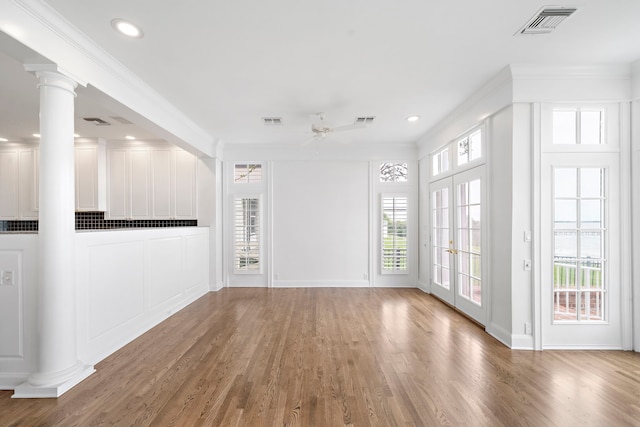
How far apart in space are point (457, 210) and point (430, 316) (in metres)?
1.55

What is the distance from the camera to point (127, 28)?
2.41 meters

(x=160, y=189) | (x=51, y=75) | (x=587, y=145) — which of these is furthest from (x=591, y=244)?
(x=160, y=189)

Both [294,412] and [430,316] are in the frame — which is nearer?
[294,412]

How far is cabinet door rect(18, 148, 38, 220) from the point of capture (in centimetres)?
568

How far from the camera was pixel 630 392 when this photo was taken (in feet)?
7.60

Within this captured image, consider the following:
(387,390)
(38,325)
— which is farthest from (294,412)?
(38,325)

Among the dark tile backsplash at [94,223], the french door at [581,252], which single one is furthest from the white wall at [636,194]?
the dark tile backsplash at [94,223]

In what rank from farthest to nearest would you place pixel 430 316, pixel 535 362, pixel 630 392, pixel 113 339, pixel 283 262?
1. pixel 283 262
2. pixel 430 316
3. pixel 113 339
4. pixel 535 362
5. pixel 630 392

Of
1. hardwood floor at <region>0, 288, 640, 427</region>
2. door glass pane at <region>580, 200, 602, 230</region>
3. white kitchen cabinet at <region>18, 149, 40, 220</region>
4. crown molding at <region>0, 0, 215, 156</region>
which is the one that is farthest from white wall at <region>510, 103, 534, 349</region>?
white kitchen cabinet at <region>18, 149, 40, 220</region>

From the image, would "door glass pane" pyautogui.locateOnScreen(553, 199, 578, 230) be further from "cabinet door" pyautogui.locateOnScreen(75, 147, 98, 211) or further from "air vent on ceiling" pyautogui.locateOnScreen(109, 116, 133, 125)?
"cabinet door" pyautogui.locateOnScreen(75, 147, 98, 211)

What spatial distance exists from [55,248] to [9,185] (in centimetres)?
508

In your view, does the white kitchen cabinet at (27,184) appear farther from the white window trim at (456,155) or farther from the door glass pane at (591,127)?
the door glass pane at (591,127)

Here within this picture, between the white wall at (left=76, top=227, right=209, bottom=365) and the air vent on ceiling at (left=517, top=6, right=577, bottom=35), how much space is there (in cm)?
409

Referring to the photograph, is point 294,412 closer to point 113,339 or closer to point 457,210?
point 113,339
